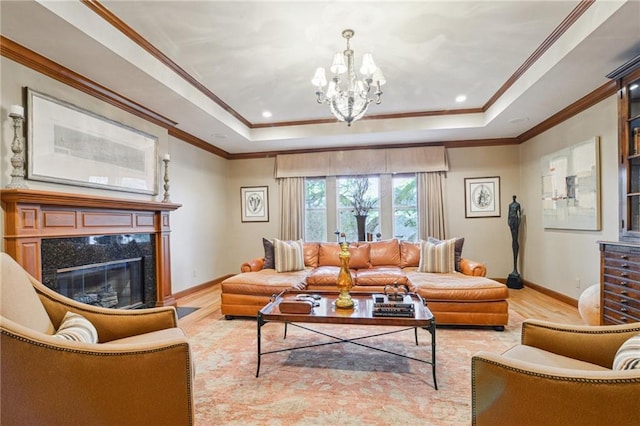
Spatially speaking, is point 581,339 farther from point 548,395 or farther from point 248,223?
point 248,223

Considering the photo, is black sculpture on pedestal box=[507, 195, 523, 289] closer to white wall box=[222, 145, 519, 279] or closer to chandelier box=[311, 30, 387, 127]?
white wall box=[222, 145, 519, 279]

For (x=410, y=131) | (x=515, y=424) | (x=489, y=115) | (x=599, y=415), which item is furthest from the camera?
(x=410, y=131)

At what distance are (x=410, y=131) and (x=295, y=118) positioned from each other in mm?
1855

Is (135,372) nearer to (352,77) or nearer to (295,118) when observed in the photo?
(352,77)

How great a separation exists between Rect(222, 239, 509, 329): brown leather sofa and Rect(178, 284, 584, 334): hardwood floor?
442 millimetres

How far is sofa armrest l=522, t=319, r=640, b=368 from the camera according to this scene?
4.72 feet

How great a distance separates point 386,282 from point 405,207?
245 cm

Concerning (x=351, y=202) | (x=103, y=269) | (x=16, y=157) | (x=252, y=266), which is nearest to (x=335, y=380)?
(x=252, y=266)

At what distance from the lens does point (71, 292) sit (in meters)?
2.91

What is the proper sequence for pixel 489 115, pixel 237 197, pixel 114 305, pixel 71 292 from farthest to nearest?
pixel 237 197 < pixel 489 115 < pixel 114 305 < pixel 71 292

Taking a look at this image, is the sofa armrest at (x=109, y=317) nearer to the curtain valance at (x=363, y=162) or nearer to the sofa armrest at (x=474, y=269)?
the sofa armrest at (x=474, y=269)

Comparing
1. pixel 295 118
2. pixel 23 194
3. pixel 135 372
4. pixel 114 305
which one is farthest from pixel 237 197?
pixel 135 372

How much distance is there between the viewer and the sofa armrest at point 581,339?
56.6 inches

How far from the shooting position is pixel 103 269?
3320 millimetres
